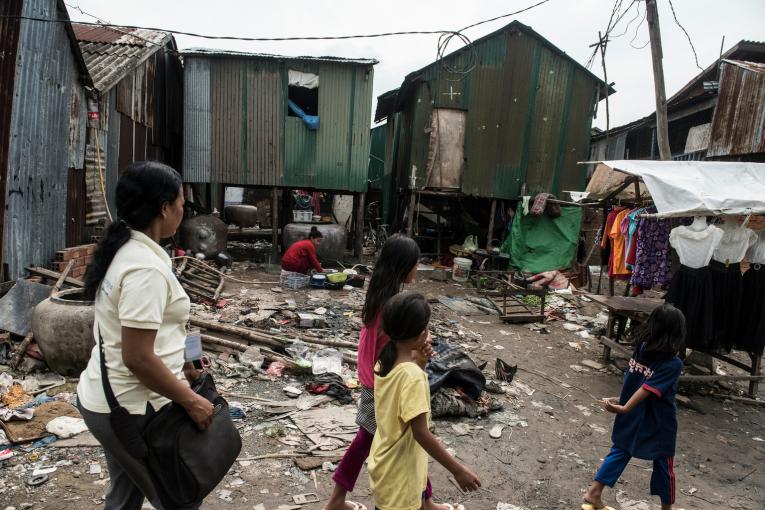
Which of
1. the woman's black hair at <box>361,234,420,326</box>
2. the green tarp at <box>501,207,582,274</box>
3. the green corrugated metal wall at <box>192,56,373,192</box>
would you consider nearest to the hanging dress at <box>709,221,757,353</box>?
the woman's black hair at <box>361,234,420,326</box>

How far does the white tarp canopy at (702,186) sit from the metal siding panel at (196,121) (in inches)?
385

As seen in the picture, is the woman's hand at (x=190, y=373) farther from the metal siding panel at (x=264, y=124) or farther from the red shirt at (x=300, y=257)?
the metal siding panel at (x=264, y=124)

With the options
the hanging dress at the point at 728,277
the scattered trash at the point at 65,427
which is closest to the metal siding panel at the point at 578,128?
the hanging dress at the point at 728,277

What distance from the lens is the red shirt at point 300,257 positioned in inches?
375

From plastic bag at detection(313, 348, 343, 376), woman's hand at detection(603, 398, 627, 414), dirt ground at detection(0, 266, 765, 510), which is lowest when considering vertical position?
dirt ground at detection(0, 266, 765, 510)

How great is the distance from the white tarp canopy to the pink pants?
14.2 feet

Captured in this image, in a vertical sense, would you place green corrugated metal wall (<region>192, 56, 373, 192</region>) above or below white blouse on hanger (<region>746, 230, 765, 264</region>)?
above

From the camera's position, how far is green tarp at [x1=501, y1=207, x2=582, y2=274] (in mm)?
13406

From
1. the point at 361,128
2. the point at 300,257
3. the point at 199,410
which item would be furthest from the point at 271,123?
the point at 199,410

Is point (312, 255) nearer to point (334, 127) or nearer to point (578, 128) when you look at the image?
point (334, 127)

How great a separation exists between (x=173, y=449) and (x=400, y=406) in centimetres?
90

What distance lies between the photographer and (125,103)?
9.02 metres

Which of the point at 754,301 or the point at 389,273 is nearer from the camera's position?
the point at 389,273

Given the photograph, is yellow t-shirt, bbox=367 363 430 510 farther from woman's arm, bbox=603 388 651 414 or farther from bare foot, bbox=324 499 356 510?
woman's arm, bbox=603 388 651 414
